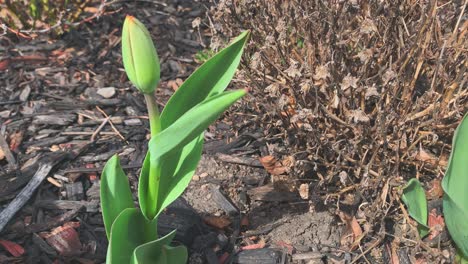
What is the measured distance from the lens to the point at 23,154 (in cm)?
264

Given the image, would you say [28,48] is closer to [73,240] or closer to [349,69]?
[73,240]

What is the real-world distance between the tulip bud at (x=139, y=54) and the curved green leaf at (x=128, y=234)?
36cm

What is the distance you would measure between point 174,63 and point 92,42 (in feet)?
1.46

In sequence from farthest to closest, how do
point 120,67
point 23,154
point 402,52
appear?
1. point 120,67
2. point 23,154
3. point 402,52

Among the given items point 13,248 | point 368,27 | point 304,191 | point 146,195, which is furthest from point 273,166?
point 13,248

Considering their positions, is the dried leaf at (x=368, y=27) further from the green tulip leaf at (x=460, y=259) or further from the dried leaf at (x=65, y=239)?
the dried leaf at (x=65, y=239)

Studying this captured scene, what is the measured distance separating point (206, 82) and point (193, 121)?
0.23 m

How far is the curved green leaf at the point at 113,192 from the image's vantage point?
173 centimetres

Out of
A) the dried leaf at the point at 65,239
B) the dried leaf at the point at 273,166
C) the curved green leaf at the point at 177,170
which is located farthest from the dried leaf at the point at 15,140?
the curved green leaf at the point at 177,170

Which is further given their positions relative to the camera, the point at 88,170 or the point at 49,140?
the point at 49,140

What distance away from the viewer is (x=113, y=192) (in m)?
1.77

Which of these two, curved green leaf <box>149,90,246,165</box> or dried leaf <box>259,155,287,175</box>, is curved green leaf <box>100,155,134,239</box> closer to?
curved green leaf <box>149,90,246,165</box>

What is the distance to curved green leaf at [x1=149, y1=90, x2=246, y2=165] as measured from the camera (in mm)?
1453

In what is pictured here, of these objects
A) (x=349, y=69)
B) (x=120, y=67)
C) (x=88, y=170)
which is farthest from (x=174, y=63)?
(x=349, y=69)
